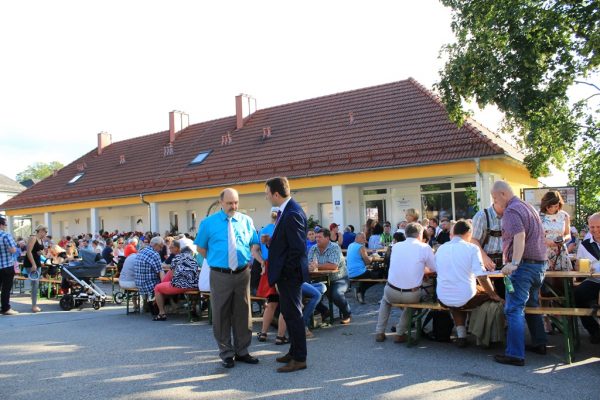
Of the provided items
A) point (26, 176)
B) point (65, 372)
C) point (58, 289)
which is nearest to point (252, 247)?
point (65, 372)

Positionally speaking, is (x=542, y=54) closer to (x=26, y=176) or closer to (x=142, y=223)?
(x=142, y=223)

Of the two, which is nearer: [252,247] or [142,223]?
[252,247]

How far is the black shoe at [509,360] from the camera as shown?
5.57m

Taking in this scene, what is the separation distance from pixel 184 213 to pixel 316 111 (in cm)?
902

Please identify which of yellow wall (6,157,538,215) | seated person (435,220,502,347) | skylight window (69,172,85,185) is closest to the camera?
seated person (435,220,502,347)

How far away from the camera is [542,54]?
13.0 m

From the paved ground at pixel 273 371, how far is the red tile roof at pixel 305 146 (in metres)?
12.1

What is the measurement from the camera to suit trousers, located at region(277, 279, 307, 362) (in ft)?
19.0

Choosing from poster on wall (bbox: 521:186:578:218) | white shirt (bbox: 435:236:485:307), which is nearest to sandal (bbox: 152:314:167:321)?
white shirt (bbox: 435:236:485:307)

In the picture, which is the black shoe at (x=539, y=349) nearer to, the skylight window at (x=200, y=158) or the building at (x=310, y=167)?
the building at (x=310, y=167)

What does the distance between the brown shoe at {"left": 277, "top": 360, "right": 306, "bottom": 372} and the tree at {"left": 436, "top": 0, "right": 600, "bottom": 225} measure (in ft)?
30.9

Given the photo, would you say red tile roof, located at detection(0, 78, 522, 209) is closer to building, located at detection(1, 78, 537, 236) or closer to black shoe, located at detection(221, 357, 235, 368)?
building, located at detection(1, 78, 537, 236)

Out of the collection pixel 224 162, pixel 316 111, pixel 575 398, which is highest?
pixel 316 111

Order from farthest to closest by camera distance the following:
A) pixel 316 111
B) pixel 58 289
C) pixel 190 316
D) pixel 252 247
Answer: pixel 316 111 < pixel 58 289 < pixel 190 316 < pixel 252 247
